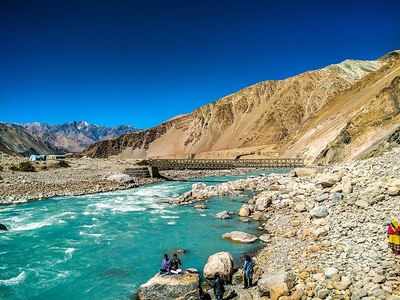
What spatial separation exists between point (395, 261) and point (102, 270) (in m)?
13.5

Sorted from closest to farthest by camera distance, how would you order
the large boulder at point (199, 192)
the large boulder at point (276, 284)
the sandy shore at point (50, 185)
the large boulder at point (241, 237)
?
the large boulder at point (276, 284) < the large boulder at point (241, 237) < the large boulder at point (199, 192) < the sandy shore at point (50, 185)

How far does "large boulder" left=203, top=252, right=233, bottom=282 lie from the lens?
18609 millimetres

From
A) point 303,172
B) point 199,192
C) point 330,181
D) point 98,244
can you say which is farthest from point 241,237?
point 303,172

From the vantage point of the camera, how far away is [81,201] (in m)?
46.0

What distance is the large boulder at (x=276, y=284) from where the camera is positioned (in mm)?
15230

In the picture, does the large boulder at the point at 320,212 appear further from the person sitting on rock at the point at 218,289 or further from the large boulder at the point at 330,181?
the person sitting on rock at the point at 218,289

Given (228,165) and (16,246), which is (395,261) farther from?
(228,165)

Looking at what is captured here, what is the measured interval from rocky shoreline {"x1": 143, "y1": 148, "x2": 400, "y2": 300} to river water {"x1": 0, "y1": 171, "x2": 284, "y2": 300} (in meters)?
2.45

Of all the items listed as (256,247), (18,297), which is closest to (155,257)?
(256,247)

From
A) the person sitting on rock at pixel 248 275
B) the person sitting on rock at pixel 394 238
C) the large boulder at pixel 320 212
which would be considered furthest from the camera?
the large boulder at pixel 320 212

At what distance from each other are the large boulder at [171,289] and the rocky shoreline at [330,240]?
30 centimetres

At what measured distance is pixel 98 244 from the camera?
2636cm

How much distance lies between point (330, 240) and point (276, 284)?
545 centimetres

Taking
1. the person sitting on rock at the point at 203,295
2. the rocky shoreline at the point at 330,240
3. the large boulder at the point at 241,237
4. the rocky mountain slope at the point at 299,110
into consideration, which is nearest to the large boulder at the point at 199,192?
the rocky shoreline at the point at 330,240
